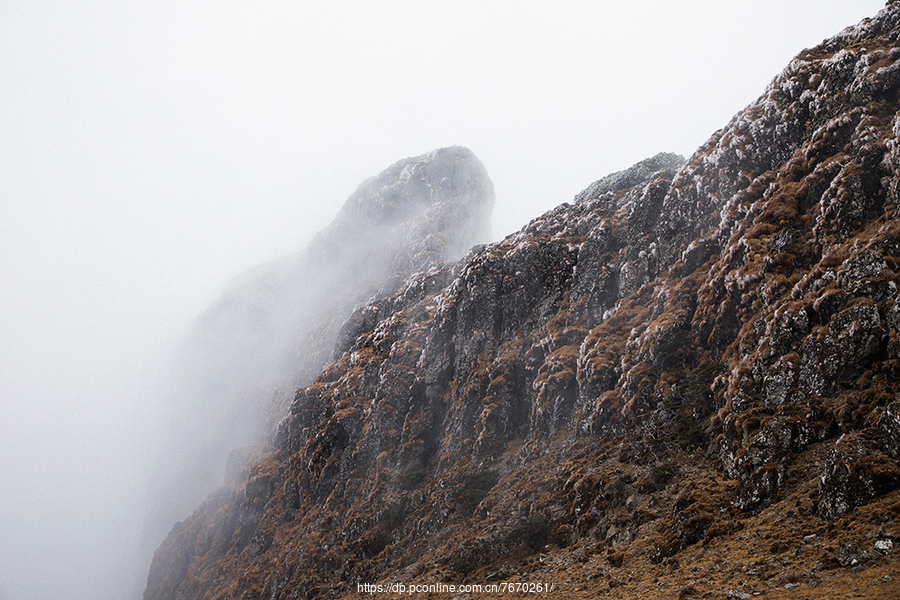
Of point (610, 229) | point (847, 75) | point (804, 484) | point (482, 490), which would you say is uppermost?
point (847, 75)

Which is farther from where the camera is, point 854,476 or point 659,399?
point 659,399

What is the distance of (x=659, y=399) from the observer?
→ 1890 inches

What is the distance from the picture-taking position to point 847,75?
47719 millimetres

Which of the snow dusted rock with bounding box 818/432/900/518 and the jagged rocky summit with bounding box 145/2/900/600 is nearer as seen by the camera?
the snow dusted rock with bounding box 818/432/900/518

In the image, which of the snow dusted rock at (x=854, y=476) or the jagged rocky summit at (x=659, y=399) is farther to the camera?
the jagged rocky summit at (x=659, y=399)

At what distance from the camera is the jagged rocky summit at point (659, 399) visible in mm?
28500

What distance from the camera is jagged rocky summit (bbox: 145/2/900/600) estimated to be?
2850cm

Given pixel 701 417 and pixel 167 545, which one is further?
pixel 167 545

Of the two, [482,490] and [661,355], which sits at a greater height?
[661,355]

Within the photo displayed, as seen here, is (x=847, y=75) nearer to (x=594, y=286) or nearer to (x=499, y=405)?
(x=594, y=286)

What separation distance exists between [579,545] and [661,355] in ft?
72.3

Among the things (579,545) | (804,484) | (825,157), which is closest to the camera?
(804,484)

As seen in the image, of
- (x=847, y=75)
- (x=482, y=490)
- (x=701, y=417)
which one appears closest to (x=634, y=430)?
(x=701, y=417)

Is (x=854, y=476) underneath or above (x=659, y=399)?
above
